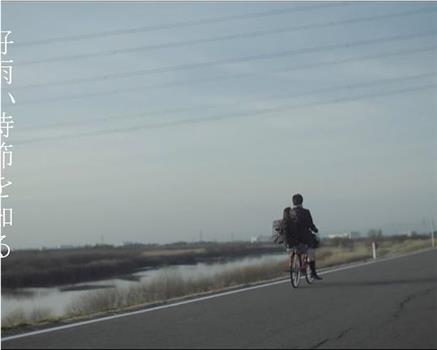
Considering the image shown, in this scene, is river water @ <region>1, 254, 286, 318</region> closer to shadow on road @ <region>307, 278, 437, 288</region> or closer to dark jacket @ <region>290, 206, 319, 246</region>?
dark jacket @ <region>290, 206, 319, 246</region>

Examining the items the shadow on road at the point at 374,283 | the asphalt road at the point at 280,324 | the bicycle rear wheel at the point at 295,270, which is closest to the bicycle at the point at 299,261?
the bicycle rear wheel at the point at 295,270

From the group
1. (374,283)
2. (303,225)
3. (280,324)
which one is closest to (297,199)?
(303,225)

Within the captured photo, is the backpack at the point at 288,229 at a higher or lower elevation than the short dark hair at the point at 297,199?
lower

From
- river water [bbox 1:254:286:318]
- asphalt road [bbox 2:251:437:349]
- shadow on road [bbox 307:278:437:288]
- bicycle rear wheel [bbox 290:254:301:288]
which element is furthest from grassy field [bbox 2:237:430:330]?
shadow on road [bbox 307:278:437:288]

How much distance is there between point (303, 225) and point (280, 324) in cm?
465

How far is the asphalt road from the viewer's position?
7.54 metres

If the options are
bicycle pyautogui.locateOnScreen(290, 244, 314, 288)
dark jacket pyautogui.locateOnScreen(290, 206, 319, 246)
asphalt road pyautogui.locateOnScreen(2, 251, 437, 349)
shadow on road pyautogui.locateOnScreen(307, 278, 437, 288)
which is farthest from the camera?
shadow on road pyautogui.locateOnScreen(307, 278, 437, 288)

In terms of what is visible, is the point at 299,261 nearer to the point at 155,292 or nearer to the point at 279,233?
the point at 279,233

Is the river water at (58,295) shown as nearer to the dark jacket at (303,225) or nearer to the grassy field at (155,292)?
the grassy field at (155,292)

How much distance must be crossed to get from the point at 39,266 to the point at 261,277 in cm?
2860

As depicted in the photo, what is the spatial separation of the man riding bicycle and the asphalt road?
1122 mm

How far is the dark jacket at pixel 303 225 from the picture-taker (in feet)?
43.1

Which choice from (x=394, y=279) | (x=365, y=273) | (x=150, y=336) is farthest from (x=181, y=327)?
(x=365, y=273)

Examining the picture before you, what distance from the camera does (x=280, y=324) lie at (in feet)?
28.7
